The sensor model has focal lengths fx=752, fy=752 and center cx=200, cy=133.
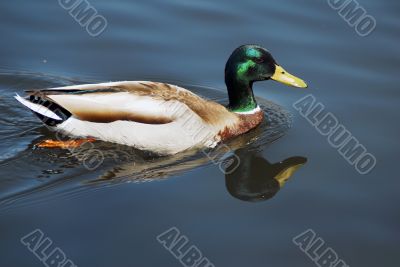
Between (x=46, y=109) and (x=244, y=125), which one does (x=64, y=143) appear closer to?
(x=46, y=109)

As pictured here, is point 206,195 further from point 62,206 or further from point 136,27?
point 136,27

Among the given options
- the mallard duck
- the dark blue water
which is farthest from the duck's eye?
the mallard duck

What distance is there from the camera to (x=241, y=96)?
8.84 metres

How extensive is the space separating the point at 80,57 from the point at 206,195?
141 inches

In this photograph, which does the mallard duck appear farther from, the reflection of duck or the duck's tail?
the reflection of duck

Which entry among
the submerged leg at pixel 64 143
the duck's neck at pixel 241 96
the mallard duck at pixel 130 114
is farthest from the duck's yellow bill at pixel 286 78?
the submerged leg at pixel 64 143

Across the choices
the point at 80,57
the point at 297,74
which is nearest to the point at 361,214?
the point at 297,74

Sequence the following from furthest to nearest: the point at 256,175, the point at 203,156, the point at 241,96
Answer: the point at 241,96 → the point at 203,156 → the point at 256,175

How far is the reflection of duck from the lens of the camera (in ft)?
23.6

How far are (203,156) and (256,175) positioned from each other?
0.66m

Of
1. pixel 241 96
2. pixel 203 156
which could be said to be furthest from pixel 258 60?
pixel 203 156

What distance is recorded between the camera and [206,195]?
697 cm

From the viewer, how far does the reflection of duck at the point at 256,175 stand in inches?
283

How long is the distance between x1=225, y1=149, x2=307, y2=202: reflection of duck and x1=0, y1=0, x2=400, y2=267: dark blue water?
26 mm
